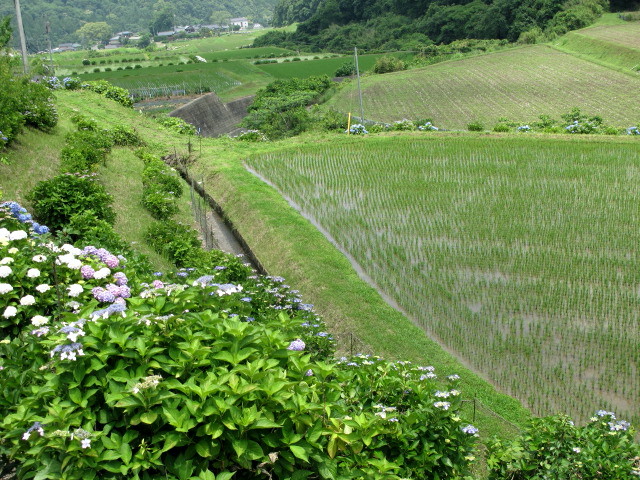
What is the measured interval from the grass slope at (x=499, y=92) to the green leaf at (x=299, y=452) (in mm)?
22282

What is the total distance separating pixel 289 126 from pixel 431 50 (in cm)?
3272

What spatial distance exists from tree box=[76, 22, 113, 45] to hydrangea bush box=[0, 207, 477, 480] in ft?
341

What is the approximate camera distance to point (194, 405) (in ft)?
11.8

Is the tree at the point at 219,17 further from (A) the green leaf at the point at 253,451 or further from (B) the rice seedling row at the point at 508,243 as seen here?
(A) the green leaf at the point at 253,451

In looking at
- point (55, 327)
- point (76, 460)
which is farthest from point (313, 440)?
point (55, 327)

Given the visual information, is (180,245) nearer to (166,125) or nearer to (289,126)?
(166,125)

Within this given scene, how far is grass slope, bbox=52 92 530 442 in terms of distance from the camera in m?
6.77

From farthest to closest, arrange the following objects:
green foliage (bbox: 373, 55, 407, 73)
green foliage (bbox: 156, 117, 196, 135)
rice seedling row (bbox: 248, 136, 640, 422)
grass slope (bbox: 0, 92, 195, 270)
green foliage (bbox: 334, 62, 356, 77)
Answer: green foliage (bbox: 334, 62, 356, 77) < green foliage (bbox: 373, 55, 407, 73) < green foliage (bbox: 156, 117, 196, 135) < grass slope (bbox: 0, 92, 195, 270) < rice seedling row (bbox: 248, 136, 640, 422)

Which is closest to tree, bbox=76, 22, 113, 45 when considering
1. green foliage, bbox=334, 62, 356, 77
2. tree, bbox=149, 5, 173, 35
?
tree, bbox=149, 5, 173, 35

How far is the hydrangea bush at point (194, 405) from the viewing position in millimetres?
3520

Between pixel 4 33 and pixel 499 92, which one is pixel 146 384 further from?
pixel 499 92

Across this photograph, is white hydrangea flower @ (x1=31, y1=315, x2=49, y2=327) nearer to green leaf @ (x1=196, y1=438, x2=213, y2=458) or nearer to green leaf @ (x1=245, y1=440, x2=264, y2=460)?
green leaf @ (x1=196, y1=438, x2=213, y2=458)

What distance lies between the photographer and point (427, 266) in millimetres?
9773

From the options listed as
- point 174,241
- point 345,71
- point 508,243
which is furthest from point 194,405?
point 345,71
